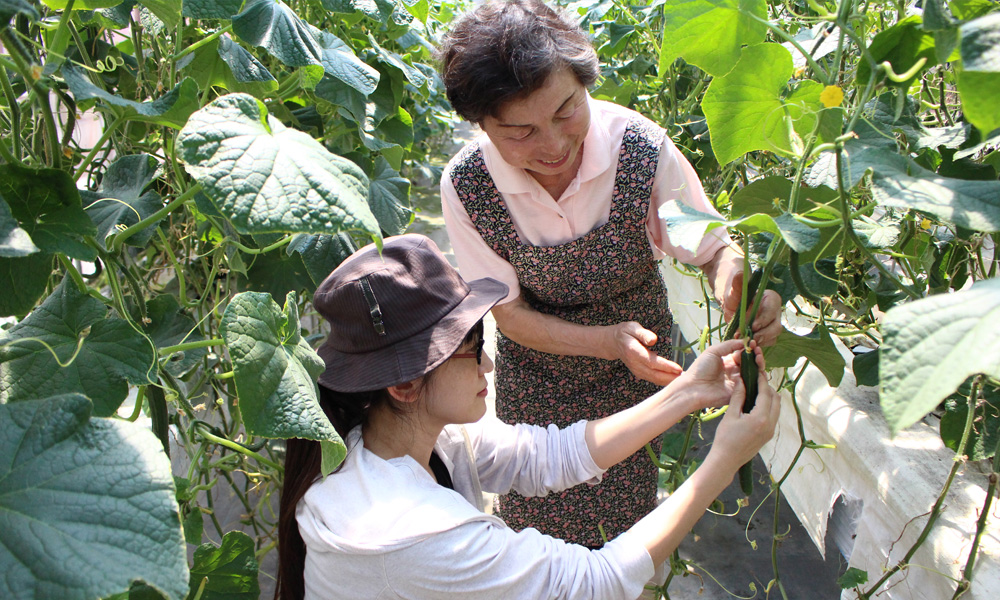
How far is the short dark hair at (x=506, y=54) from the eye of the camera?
1323mm

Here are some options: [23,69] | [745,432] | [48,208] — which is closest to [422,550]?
[745,432]

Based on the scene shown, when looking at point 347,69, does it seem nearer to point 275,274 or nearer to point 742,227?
point 275,274

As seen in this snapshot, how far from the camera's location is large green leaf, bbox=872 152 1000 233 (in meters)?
0.66

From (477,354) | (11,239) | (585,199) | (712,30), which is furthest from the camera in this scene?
(585,199)

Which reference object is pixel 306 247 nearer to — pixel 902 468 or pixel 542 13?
pixel 542 13

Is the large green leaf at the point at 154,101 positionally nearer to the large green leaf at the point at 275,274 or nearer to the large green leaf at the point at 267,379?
the large green leaf at the point at 267,379

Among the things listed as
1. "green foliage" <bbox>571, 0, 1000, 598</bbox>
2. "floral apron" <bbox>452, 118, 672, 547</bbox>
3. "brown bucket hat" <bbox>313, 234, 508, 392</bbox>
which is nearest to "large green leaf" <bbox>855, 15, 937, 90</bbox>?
"green foliage" <bbox>571, 0, 1000, 598</bbox>

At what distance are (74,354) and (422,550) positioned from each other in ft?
1.52

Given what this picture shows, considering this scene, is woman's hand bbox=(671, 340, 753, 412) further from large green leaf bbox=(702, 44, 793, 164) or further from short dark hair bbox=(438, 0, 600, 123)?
short dark hair bbox=(438, 0, 600, 123)

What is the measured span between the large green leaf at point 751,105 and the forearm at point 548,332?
24.3 inches

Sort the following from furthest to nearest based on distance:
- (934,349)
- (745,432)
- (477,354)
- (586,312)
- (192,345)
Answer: (586,312), (477,354), (745,432), (192,345), (934,349)

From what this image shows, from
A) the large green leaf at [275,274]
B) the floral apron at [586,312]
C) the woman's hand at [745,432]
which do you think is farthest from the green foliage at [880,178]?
the large green leaf at [275,274]

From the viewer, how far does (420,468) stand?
3.79 ft

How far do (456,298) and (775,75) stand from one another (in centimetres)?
52
